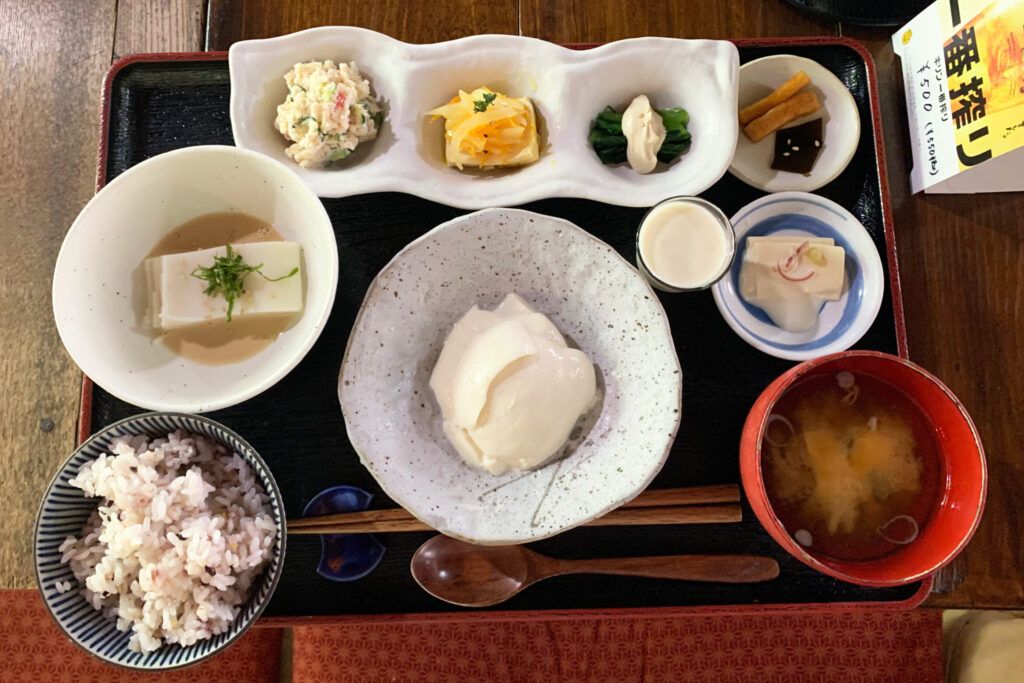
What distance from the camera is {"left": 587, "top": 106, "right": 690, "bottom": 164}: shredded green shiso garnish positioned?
1.46 metres

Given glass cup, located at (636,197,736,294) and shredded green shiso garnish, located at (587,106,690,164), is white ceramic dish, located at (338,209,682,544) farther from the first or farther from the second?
shredded green shiso garnish, located at (587,106,690,164)

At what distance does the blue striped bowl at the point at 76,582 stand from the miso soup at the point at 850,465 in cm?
98

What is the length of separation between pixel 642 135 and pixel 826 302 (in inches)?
21.7

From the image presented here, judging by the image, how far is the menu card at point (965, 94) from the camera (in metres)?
1.24

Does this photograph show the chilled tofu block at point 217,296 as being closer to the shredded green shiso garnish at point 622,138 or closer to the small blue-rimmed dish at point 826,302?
the shredded green shiso garnish at point 622,138

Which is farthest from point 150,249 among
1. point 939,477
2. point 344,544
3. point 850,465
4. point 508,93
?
point 939,477

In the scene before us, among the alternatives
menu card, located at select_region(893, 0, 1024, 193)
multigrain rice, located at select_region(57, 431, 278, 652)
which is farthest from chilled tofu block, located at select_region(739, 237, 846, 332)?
multigrain rice, located at select_region(57, 431, 278, 652)

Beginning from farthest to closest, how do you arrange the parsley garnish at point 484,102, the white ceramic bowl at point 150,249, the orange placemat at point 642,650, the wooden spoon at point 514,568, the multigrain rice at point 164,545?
the orange placemat at point 642,650, the parsley garnish at point 484,102, the wooden spoon at point 514,568, the white ceramic bowl at point 150,249, the multigrain rice at point 164,545

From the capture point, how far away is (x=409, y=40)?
160cm

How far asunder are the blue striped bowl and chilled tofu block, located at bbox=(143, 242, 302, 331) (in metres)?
0.25

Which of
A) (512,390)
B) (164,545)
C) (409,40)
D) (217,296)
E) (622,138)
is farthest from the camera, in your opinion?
(409,40)

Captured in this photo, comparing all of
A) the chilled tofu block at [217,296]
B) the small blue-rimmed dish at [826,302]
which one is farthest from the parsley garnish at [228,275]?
the small blue-rimmed dish at [826,302]

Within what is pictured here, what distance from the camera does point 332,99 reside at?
1.35m

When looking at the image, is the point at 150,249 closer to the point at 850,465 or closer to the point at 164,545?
the point at 164,545
